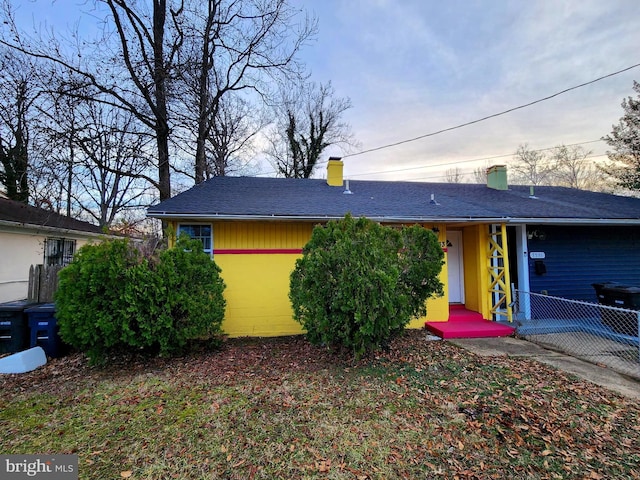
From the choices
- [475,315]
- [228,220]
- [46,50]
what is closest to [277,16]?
[46,50]

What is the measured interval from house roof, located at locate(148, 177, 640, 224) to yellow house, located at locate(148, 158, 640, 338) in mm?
25

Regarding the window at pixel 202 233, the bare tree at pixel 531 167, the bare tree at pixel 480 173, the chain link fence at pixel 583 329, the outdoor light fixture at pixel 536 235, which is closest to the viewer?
the chain link fence at pixel 583 329

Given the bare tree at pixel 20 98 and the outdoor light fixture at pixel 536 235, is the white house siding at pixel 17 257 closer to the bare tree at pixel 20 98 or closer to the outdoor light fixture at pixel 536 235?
the bare tree at pixel 20 98

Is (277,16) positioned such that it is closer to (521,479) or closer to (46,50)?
(46,50)

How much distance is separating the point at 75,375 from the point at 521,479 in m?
5.49

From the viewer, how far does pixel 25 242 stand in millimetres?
8703

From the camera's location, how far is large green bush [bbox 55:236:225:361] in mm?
4105

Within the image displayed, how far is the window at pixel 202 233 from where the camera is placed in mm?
6004

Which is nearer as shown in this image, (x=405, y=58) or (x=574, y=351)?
(x=574, y=351)

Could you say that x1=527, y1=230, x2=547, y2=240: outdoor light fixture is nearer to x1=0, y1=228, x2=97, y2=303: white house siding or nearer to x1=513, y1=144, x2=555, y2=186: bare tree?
x1=0, y1=228, x2=97, y2=303: white house siding

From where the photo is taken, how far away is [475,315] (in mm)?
6859

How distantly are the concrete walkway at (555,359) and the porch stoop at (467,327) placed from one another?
0.45ft

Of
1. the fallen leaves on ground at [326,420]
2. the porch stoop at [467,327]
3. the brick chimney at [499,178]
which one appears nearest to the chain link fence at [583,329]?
the porch stoop at [467,327]

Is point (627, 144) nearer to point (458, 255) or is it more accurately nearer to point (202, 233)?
point (458, 255)
